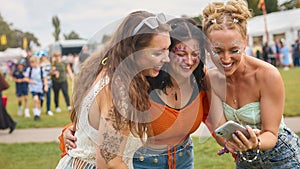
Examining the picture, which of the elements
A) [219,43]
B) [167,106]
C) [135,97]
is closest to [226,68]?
[219,43]

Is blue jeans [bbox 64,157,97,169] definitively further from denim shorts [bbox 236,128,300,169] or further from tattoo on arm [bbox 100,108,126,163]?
denim shorts [bbox 236,128,300,169]

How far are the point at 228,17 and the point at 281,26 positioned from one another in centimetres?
2630

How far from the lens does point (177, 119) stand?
2529 mm

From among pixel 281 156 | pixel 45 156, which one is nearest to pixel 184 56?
pixel 281 156

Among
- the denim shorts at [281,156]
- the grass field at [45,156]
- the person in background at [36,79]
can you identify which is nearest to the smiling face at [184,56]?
the denim shorts at [281,156]

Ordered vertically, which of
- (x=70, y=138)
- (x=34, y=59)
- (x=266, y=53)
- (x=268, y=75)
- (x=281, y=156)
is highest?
(x=268, y=75)

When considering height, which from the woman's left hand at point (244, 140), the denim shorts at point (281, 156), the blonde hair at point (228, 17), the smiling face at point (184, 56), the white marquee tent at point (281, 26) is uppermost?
the blonde hair at point (228, 17)

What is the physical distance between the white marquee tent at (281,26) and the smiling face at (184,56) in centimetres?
2533

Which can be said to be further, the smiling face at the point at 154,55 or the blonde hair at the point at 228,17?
the blonde hair at the point at 228,17

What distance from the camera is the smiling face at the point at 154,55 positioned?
223 centimetres

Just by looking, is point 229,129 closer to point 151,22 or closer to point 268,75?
point 268,75

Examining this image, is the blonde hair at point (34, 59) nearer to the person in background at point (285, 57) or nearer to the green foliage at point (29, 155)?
the green foliage at point (29, 155)

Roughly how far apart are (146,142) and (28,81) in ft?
28.6

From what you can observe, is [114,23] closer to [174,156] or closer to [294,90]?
[174,156]
